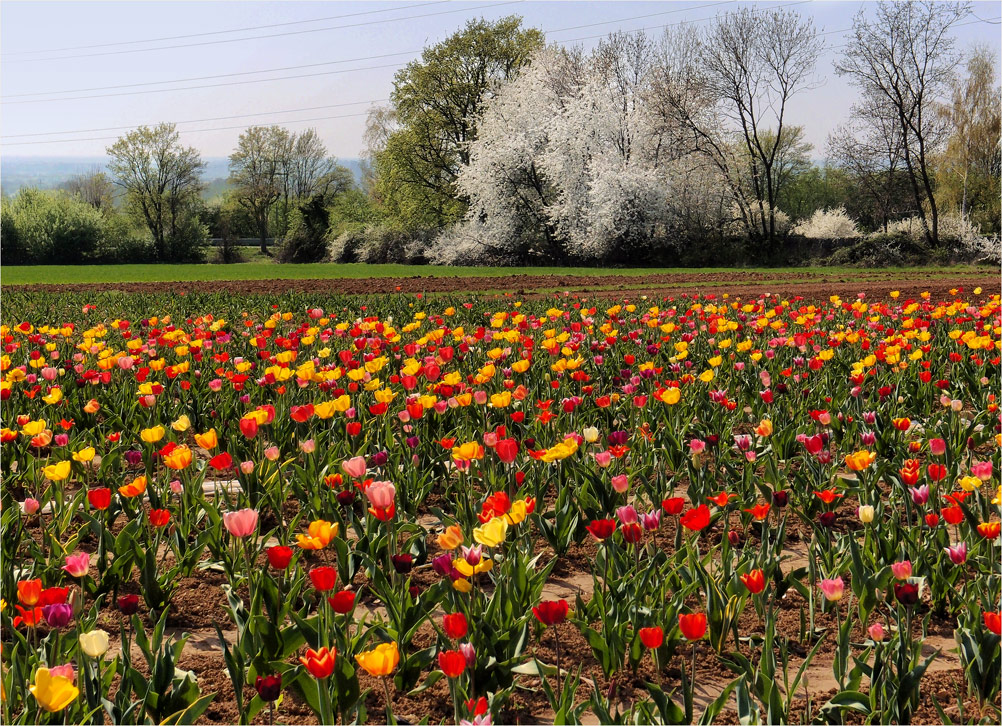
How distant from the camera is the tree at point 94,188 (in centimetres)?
8475

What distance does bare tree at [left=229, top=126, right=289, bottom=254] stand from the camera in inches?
2618

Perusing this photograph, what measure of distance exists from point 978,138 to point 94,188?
294 feet

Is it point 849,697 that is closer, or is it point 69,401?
point 849,697

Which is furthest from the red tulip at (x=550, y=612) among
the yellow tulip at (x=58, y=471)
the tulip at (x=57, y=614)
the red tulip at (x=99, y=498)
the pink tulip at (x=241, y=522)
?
the yellow tulip at (x=58, y=471)

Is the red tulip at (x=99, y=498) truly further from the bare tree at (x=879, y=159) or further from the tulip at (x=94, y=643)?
the bare tree at (x=879, y=159)

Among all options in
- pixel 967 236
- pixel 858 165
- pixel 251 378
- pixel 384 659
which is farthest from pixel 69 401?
pixel 858 165

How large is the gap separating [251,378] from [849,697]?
4852 mm

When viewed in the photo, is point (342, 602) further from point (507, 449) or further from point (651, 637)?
point (507, 449)

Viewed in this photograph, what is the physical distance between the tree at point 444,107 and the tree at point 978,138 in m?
21.7

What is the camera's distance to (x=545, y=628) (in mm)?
2740

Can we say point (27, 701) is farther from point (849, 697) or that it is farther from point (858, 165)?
point (858, 165)

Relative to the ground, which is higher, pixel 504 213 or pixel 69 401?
pixel 504 213

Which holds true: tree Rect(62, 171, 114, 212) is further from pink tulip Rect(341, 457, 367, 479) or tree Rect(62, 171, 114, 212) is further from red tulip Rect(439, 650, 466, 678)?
red tulip Rect(439, 650, 466, 678)

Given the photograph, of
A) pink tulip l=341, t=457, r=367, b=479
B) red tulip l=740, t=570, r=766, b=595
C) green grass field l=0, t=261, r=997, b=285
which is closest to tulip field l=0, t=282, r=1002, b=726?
red tulip l=740, t=570, r=766, b=595
